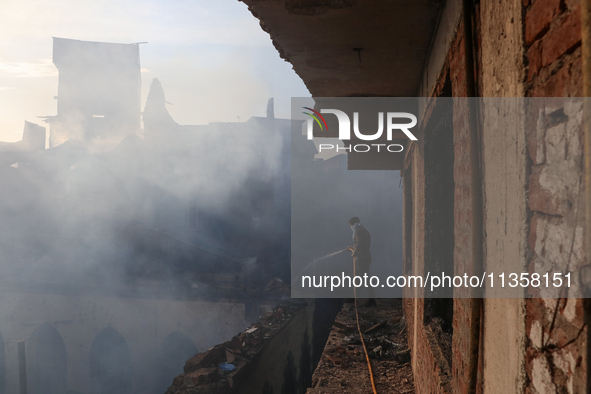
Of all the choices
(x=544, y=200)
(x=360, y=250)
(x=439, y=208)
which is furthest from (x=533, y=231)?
(x=360, y=250)

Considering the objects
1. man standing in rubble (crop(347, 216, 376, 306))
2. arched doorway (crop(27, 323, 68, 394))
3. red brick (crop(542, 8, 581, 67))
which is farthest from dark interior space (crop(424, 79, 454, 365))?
arched doorway (crop(27, 323, 68, 394))

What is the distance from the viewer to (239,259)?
69.8 ft

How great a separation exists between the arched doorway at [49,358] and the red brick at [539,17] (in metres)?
20.4

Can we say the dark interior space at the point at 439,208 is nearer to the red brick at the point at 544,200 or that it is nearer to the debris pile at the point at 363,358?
the debris pile at the point at 363,358

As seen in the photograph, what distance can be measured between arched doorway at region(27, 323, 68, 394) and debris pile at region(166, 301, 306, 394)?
1261cm

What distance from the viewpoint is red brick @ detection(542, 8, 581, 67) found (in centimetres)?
79

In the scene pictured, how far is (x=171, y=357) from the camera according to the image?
1639 centimetres

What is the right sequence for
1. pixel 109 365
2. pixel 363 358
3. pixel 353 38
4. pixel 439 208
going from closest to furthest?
pixel 353 38, pixel 439 208, pixel 363 358, pixel 109 365

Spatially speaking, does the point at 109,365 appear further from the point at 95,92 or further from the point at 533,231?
the point at 95,92

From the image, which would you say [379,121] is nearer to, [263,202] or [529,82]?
[529,82]

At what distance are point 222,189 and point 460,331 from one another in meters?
23.9

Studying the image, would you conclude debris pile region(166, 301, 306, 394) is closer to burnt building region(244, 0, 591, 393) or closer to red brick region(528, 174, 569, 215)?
burnt building region(244, 0, 591, 393)

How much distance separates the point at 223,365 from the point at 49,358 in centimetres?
1445

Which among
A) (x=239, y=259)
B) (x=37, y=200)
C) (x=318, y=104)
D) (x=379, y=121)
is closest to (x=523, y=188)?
(x=318, y=104)
